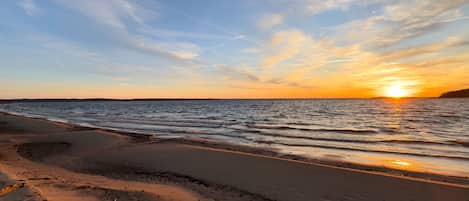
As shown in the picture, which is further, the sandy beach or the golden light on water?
the golden light on water

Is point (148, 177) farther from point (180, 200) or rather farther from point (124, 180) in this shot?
point (180, 200)

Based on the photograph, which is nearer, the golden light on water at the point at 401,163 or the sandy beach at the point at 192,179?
the sandy beach at the point at 192,179

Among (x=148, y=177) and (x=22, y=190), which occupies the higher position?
(x=22, y=190)

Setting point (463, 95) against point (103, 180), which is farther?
point (463, 95)

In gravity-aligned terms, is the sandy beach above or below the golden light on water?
above

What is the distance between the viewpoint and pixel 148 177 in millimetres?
8562

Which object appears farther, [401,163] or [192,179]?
[401,163]

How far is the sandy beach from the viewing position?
6414 millimetres

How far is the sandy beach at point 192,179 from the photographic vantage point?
6414 mm

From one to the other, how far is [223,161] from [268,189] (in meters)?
3.29

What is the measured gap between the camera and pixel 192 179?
27.5 ft

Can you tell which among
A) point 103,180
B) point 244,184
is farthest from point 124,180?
point 244,184

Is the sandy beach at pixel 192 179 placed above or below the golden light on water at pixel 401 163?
above

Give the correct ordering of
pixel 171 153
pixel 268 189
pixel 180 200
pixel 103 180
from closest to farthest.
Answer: pixel 180 200 < pixel 268 189 < pixel 103 180 < pixel 171 153
